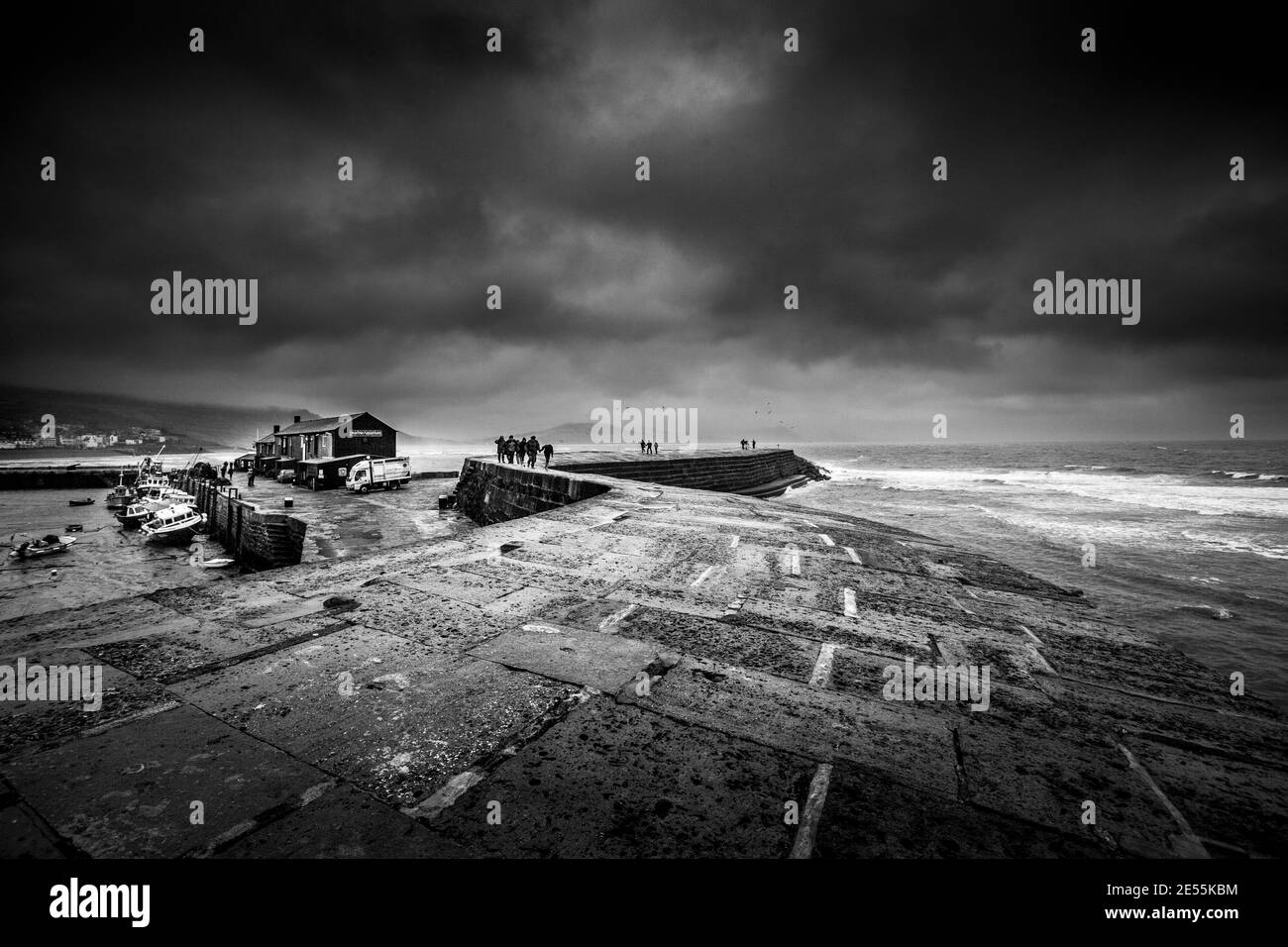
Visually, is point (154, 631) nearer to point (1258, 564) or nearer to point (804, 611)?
point (804, 611)

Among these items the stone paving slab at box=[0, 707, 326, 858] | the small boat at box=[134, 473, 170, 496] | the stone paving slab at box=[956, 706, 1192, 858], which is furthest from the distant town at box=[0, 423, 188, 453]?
the stone paving slab at box=[956, 706, 1192, 858]

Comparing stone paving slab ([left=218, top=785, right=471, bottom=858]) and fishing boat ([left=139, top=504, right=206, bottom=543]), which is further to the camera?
fishing boat ([left=139, top=504, right=206, bottom=543])

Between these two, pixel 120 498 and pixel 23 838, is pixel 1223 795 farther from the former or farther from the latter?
pixel 120 498

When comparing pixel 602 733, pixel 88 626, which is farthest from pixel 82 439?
pixel 602 733

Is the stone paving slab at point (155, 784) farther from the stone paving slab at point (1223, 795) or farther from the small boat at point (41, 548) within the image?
the small boat at point (41, 548)

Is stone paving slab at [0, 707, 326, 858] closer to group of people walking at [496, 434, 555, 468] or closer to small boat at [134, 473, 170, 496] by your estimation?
group of people walking at [496, 434, 555, 468]

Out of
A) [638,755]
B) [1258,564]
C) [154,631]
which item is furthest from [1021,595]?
[1258,564]
